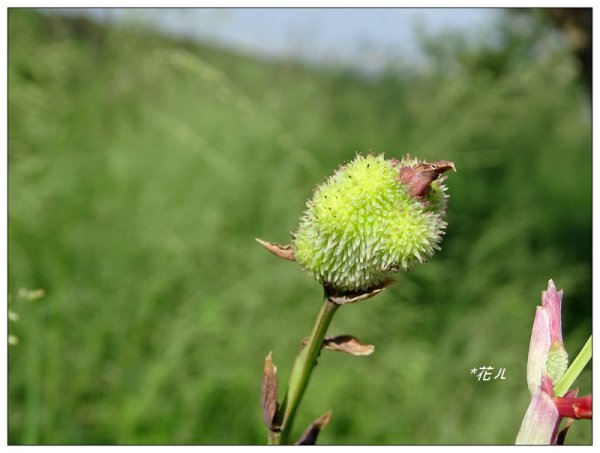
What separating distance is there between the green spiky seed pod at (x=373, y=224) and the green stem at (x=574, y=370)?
162 millimetres

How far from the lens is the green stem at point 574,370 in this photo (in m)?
0.54

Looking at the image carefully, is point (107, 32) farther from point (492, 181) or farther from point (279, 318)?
point (492, 181)

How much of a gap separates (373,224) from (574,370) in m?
0.22

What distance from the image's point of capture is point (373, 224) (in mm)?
640

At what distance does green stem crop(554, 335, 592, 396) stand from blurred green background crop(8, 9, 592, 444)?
1093mm

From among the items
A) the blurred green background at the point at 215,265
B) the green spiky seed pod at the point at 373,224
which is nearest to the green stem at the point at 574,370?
the green spiky seed pod at the point at 373,224

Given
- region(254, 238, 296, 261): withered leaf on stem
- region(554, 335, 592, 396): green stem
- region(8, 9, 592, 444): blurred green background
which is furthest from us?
region(8, 9, 592, 444): blurred green background

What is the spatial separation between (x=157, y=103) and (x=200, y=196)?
959 mm

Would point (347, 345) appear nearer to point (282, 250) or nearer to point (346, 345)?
point (346, 345)

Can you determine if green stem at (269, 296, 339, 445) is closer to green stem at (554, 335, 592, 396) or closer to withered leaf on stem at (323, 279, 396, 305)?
withered leaf on stem at (323, 279, 396, 305)

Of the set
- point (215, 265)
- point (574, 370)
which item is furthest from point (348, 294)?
point (215, 265)

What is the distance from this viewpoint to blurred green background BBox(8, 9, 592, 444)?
216 cm

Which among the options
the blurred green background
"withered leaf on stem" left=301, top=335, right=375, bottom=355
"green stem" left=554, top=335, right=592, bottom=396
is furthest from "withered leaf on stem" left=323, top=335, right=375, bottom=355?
the blurred green background

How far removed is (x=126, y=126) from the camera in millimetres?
3332
